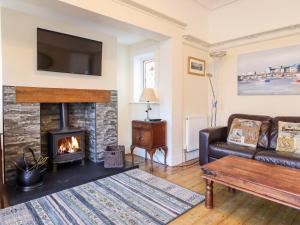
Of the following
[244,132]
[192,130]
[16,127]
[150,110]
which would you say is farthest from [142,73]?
[16,127]

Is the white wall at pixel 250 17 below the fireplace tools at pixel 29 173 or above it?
above

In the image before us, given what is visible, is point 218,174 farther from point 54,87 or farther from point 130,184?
point 54,87

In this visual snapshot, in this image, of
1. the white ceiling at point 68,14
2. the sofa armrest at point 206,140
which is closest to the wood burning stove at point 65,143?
the white ceiling at point 68,14

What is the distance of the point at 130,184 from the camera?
2.61 metres

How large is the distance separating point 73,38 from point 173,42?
152 cm

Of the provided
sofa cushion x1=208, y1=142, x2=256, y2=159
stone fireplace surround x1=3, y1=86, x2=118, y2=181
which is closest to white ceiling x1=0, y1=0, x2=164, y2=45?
stone fireplace surround x1=3, y1=86, x2=118, y2=181

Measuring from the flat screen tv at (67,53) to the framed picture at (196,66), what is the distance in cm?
153

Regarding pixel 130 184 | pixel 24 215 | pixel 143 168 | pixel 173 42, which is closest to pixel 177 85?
pixel 173 42

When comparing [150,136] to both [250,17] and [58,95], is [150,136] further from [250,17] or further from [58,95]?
[250,17]

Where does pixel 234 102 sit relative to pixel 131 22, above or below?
below

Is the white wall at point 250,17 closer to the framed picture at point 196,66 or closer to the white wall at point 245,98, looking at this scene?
the white wall at point 245,98

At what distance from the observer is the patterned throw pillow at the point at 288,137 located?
258 centimetres

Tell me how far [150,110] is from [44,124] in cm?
177

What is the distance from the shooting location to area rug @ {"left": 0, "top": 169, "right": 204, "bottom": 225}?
6.08 feet
